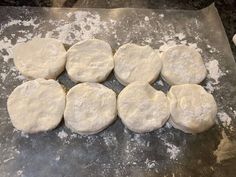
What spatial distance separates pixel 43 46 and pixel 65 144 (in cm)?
40

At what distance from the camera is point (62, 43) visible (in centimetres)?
142

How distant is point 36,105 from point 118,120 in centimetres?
30

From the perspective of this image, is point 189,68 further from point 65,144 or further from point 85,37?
point 65,144

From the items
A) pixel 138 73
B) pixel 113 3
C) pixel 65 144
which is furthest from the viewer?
pixel 113 3

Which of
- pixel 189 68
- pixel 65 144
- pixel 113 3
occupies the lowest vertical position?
pixel 65 144

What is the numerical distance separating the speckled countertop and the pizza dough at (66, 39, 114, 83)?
28 cm

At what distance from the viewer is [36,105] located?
1236mm

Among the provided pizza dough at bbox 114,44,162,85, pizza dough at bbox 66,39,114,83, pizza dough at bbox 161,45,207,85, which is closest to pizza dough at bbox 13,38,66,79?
pizza dough at bbox 66,39,114,83

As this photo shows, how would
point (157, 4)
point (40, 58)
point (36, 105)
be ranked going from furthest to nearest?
point (157, 4) → point (40, 58) → point (36, 105)

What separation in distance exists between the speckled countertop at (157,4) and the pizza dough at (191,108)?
1.16 ft

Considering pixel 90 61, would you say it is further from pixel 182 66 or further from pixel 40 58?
pixel 182 66

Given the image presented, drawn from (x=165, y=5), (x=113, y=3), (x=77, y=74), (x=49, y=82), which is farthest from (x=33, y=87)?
(x=165, y=5)

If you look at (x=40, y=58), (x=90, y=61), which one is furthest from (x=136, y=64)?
(x=40, y=58)

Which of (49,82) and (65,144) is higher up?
(49,82)
